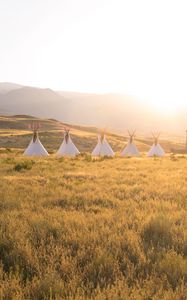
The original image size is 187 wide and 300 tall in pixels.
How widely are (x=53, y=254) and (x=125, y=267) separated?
1.12m

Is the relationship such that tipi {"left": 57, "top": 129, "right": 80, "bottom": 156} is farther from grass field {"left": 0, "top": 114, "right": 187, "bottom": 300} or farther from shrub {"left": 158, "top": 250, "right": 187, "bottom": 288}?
shrub {"left": 158, "top": 250, "right": 187, "bottom": 288}

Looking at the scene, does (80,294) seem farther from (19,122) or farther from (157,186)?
(19,122)

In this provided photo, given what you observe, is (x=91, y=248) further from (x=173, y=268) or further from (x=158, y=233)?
(x=158, y=233)

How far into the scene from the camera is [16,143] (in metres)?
54.3

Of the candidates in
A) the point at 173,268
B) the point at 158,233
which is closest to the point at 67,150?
the point at 158,233

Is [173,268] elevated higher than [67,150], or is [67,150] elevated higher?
[173,268]

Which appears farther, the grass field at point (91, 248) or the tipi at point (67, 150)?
the tipi at point (67, 150)

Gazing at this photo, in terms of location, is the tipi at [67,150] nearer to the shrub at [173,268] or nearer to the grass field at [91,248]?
the grass field at [91,248]

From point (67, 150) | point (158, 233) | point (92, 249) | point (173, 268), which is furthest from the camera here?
point (67, 150)

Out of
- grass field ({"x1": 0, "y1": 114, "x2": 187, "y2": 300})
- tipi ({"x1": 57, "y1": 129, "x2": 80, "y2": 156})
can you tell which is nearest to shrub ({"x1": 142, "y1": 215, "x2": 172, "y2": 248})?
grass field ({"x1": 0, "y1": 114, "x2": 187, "y2": 300})

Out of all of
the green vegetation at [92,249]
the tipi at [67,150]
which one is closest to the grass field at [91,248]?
the green vegetation at [92,249]

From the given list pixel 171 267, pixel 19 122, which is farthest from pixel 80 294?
pixel 19 122

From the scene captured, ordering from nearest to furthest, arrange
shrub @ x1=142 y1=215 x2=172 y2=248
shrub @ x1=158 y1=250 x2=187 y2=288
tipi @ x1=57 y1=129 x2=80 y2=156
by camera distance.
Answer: shrub @ x1=158 y1=250 x2=187 y2=288 → shrub @ x1=142 y1=215 x2=172 y2=248 → tipi @ x1=57 y1=129 x2=80 y2=156


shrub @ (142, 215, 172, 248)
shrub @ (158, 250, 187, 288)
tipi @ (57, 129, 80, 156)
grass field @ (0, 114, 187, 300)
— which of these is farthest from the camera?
tipi @ (57, 129, 80, 156)
